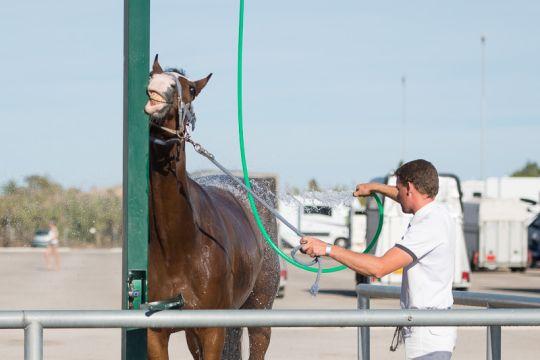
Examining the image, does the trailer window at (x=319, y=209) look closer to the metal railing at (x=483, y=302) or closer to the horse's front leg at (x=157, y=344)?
the metal railing at (x=483, y=302)

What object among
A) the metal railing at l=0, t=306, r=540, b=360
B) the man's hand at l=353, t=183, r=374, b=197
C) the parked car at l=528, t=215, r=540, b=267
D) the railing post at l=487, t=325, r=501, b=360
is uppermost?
the man's hand at l=353, t=183, r=374, b=197

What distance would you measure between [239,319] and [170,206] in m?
2.58

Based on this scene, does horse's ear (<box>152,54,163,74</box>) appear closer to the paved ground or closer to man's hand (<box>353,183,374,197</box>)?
man's hand (<box>353,183,374,197</box>)

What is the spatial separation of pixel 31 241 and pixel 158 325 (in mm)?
3195

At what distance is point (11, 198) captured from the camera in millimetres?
5656

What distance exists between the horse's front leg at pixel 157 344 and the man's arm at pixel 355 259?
1.67m

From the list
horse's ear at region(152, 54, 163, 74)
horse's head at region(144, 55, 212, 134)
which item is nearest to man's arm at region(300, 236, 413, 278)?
horse's head at region(144, 55, 212, 134)

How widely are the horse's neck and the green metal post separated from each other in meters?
1.52

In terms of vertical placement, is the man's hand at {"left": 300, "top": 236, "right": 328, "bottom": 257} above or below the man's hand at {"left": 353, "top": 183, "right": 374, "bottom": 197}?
below

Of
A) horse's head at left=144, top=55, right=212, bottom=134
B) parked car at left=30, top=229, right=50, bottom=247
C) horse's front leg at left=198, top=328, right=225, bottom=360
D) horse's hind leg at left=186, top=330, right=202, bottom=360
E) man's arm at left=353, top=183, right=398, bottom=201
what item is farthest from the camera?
parked car at left=30, top=229, right=50, bottom=247

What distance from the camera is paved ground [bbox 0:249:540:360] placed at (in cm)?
883

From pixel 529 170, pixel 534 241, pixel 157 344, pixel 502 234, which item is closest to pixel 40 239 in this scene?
pixel 157 344

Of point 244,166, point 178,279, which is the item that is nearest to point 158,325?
point 244,166

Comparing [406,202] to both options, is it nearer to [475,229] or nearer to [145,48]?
[145,48]
